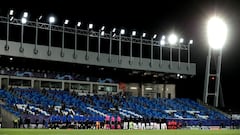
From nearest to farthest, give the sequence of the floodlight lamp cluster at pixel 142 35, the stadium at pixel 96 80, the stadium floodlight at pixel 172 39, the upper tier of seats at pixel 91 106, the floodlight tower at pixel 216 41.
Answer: the upper tier of seats at pixel 91 106 → the stadium at pixel 96 80 → the floodlight lamp cluster at pixel 142 35 → the floodlight tower at pixel 216 41 → the stadium floodlight at pixel 172 39

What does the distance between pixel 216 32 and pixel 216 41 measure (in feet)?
7.07

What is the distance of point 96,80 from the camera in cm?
6725

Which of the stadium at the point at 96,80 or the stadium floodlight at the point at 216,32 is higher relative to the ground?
the stadium floodlight at the point at 216,32

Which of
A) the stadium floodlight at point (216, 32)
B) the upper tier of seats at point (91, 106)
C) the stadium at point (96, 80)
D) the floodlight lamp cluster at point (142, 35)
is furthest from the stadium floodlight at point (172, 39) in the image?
the upper tier of seats at point (91, 106)

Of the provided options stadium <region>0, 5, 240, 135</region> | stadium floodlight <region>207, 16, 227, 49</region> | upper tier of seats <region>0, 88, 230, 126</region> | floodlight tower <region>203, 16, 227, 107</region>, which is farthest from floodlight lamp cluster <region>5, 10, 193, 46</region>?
upper tier of seats <region>0, 88, 230, 126</region>

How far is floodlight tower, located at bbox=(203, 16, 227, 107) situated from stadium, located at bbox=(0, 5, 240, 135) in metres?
0.31

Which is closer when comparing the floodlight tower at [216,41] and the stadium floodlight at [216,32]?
the stadium floodlight at [216,32]

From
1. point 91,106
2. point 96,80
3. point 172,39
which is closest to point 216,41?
point 172,39

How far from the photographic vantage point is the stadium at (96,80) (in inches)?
1895

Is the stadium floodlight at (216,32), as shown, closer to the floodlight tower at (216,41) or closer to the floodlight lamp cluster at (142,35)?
the floodlight tower at (216,41)

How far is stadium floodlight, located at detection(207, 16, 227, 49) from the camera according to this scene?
61.8 m

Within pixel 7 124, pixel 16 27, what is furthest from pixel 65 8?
pixel 7 124

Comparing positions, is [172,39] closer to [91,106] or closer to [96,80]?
[96,80]

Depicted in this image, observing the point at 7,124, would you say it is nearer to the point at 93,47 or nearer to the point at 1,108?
the point at 1,108
